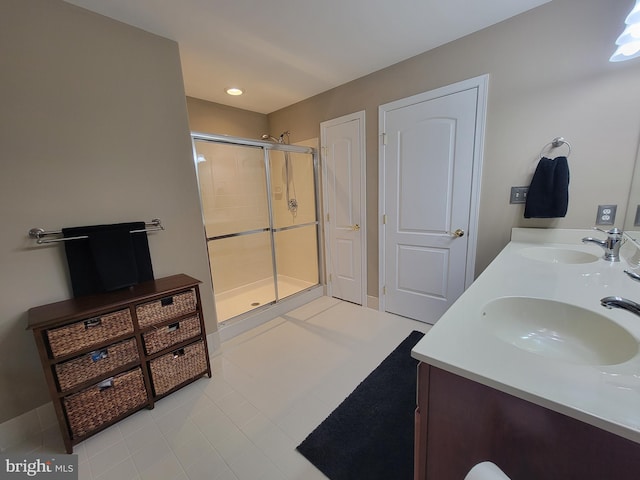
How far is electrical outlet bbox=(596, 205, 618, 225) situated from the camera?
1.58 meters

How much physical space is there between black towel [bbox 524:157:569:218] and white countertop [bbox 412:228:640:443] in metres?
0.52

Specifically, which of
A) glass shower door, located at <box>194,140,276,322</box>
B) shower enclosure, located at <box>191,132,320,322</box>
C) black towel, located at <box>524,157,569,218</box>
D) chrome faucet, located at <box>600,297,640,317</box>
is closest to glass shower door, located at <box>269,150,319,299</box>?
shower enclosure, located at <box>191,132,320,322</box>

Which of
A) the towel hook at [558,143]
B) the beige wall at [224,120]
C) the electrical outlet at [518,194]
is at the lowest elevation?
the electrical outlet at [518,194]

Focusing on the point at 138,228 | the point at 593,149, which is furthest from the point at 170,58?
the point at 593,149

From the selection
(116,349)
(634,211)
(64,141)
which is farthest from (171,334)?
(634,211)

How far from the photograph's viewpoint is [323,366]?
6.59 feet

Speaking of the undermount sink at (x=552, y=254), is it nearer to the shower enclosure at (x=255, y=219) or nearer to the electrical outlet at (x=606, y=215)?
the electrical outlet at (x=606, y=215)

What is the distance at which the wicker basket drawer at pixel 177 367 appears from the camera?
65.9 inches

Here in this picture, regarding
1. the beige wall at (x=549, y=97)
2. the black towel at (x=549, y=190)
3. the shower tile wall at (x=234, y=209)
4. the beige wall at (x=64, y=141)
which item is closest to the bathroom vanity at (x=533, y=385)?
the black towel at (x=549, y=190)

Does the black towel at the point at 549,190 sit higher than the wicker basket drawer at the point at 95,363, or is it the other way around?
the black towel at the point at 549,190

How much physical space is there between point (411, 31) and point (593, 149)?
143 cm

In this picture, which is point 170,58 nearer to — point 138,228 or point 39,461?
point 138,228

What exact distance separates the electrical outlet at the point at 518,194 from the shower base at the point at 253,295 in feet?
7.78

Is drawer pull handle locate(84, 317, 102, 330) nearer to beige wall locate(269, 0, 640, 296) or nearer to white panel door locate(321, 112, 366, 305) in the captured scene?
white panel door locate(321, 112, 366, 305)
